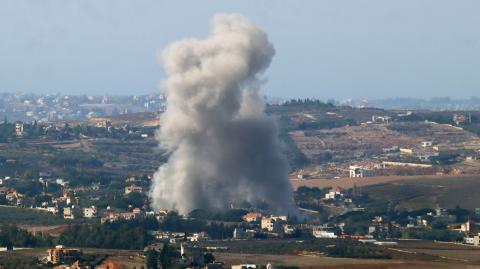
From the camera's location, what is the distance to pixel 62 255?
70500 millimetres

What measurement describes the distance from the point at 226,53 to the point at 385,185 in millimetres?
24590

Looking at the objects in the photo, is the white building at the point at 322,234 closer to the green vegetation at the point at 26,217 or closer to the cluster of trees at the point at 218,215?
the cluster of trees at the point at 218,215

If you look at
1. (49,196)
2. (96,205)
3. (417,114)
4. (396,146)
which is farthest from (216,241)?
(417,114)

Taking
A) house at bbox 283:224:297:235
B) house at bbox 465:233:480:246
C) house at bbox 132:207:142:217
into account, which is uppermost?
house at bbox 132:207:142:217

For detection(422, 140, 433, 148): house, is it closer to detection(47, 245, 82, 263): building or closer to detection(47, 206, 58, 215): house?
detection(47, 206, 58, 215): house

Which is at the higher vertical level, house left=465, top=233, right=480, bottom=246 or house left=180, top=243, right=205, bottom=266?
house left=465, top=233, right=480, bottom=246

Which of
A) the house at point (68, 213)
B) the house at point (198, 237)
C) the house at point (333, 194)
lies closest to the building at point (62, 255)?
the house at point (198, 237)

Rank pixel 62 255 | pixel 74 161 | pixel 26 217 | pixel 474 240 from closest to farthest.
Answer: pixel 62 255, pixel 474 240, pixel 26 217, pixel 74 161

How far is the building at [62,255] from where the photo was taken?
7006 centimetres

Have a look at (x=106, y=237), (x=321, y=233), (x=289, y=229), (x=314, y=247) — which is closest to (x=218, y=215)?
(x=289, y=229)

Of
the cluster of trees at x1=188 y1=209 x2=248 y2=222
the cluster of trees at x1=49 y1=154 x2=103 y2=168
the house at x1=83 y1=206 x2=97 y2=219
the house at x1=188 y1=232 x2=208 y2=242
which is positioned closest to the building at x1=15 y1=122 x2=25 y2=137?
the cluster of trees at x1=49 y1=154 x2=103 y2=168

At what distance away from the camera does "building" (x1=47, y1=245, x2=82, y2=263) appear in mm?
70062

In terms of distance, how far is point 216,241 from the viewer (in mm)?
86188

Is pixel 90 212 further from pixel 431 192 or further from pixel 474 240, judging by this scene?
pixel 474 240
